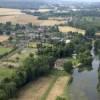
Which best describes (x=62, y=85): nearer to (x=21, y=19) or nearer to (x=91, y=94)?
(x=91, y=94)

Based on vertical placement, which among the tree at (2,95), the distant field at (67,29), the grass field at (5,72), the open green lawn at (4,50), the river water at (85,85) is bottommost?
the river water at (85,85)

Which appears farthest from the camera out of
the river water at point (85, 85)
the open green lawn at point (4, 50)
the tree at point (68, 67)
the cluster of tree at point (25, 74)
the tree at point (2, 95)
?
the open green lawn at point (4, 50)

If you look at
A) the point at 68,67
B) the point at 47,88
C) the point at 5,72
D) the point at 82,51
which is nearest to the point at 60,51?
the point at 82,51

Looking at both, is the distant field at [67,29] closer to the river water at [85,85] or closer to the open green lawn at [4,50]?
the open green lawn at [4,50]

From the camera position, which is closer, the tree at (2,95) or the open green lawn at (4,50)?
the tree at (2,95)

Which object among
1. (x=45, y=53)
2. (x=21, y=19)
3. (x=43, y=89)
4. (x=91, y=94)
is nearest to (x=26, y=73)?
(x=43, y=89)

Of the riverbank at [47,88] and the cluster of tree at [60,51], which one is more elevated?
the cluster of tree at [60,51]

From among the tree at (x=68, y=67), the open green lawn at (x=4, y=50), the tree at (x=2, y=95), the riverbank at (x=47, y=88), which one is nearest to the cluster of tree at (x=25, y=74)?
the tree at (x=2, y=95)
